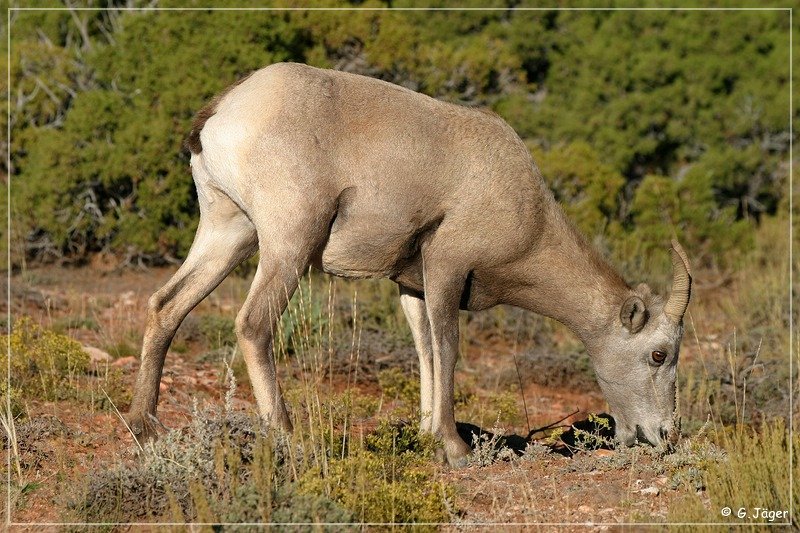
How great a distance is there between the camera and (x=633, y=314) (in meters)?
8.12

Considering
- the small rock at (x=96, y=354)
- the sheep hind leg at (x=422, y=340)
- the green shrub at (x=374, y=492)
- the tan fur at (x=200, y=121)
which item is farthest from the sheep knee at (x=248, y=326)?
Result: the small rock at (x=96, y=354)

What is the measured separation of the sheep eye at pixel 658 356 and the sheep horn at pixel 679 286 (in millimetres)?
247

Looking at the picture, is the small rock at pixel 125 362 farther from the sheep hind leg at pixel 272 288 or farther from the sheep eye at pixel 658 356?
the sheep eye at pixel 658 356

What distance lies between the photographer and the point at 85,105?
15.1m

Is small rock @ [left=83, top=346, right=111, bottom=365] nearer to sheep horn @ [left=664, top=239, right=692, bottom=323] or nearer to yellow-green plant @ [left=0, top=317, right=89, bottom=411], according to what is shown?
yellow-green plant @ [left=0, top=317, right=89, bottom=411]

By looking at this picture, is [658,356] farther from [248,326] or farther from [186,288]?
[186,288]

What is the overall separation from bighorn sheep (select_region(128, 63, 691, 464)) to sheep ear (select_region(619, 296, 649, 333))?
0.01 metres

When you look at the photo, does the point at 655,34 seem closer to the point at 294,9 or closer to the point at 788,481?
the point at 294,9

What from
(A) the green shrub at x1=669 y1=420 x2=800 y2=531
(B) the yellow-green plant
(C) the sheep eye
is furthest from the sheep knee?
(C) the sheep eye

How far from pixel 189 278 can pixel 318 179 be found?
125 cm

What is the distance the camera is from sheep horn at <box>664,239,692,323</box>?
772 cm

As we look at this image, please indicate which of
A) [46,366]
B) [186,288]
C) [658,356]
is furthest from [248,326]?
[658,356]

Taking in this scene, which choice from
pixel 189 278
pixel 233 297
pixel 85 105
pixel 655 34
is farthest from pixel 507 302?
pixel 655 34

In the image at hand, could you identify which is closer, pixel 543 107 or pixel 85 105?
pixel 85 105
